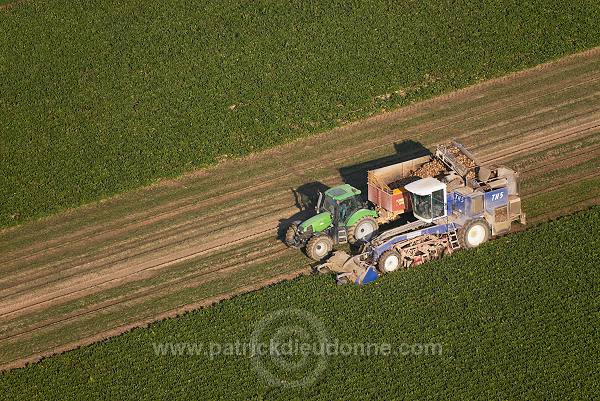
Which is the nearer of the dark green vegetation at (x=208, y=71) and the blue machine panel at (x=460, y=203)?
the blue machine panel at (x=460, y=203)

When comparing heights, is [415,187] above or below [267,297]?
above

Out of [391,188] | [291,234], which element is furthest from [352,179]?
[291,234]

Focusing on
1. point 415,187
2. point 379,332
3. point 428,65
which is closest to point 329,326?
point 379,332

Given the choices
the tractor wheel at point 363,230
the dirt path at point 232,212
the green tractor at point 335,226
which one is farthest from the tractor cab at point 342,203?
the dirt path at point 232,212

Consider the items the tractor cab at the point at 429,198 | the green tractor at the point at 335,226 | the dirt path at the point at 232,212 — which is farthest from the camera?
the dirt path at the point at 232,212

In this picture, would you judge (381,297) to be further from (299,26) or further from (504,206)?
(299,26)

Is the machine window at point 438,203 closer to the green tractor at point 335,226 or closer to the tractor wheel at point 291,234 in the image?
the green tractor at point 335,226

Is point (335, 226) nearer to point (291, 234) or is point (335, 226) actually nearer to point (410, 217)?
point (291, 234)
